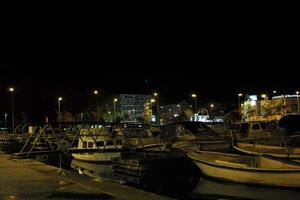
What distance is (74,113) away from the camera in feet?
313

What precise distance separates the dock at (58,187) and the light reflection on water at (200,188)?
5.00 feet

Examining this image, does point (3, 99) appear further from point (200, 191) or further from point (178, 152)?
point (200, 191)

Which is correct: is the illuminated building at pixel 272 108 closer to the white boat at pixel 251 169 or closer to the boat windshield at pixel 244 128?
the boat windshield at pixel 244 128

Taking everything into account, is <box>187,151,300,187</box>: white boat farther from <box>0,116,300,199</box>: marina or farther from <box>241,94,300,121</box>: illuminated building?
<box>241,94,300,121</box>: illuminated building

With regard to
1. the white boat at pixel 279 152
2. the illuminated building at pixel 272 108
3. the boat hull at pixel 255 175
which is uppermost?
the illuminated building at pixel 272 108

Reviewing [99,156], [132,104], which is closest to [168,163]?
[99,156]

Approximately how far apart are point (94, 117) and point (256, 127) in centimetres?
6274

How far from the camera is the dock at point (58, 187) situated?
26.6 ft

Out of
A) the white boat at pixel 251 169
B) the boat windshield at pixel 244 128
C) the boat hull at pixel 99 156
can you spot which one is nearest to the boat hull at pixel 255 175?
the white boat at pixel 251 169

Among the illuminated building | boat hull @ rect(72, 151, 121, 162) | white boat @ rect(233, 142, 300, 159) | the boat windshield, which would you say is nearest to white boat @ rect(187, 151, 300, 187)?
white boat @ rect(233, 142, 300, 159)

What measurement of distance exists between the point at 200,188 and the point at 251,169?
2.81m

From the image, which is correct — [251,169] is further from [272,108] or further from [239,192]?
[272,108]

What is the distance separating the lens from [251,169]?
14.3 metres

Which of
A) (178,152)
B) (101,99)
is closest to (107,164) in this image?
(178,152)
